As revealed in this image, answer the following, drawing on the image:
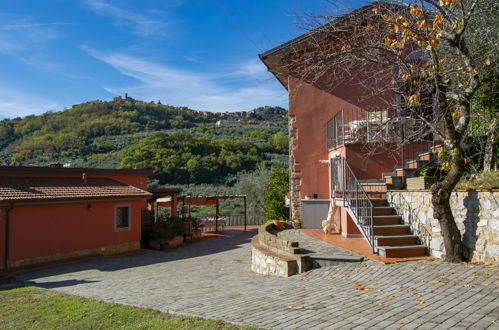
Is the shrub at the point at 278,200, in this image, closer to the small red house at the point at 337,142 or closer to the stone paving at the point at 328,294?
the small red house at the point at 337,142

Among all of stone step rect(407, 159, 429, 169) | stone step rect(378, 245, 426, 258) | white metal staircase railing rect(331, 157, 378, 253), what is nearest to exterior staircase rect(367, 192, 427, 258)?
stone step rect(378, 245, 426, 258)

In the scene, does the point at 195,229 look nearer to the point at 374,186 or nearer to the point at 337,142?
the point at 337,142

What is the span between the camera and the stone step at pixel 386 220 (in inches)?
312

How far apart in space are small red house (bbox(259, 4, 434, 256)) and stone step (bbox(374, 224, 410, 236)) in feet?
3.13

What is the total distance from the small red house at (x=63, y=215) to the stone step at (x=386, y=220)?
9.72m

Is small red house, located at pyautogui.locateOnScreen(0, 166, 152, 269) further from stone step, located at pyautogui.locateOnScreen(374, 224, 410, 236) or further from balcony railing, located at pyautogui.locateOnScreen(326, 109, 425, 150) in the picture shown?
stone step, located at pyautogui.locateOnScreen(374, 224, 410, 236)

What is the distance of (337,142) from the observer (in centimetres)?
1107

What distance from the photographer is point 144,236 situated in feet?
55.0

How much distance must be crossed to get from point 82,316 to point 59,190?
880cm

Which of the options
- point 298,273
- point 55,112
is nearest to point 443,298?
point 298,273

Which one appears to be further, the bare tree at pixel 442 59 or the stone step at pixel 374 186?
the stone step at pixel 374 186

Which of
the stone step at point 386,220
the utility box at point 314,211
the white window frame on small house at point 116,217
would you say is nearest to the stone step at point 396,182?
the stone step at point 386,220

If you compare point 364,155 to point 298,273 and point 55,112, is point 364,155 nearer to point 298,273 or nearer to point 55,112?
point 298,273

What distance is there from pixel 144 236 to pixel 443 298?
559 inches
